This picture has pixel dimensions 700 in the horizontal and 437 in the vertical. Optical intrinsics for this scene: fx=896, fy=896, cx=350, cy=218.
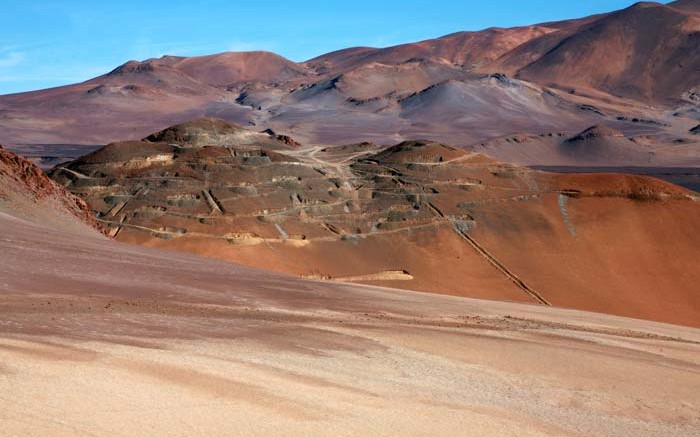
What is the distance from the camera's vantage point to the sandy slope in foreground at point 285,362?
286 inches

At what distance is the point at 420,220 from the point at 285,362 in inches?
1004

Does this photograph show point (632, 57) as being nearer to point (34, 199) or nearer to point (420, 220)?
point (420, 220)

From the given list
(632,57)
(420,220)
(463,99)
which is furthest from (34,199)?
(632,57)

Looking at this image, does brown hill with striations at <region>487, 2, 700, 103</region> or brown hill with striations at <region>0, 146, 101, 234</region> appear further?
brown hill with striations at <region>487, 2, 700, 103</region>

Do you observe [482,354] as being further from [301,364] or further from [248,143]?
[248,143]

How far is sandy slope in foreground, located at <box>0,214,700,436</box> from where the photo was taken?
23.8 ft

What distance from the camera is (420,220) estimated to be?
115 ft

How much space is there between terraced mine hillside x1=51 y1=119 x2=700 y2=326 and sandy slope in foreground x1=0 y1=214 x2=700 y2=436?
1364 centimetres

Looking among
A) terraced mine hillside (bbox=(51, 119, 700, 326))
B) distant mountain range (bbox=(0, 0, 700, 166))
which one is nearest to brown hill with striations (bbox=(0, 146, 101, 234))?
terraced mine hillside (bbox=(51, 119, 700, 326))

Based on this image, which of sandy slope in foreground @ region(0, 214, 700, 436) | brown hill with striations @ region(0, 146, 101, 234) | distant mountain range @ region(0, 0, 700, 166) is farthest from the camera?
distant mountain range @ region(0, 0, 700, 166)

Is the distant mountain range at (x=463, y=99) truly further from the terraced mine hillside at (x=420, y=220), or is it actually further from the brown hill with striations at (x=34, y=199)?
the brown hill with striations at (x=34, y=199)

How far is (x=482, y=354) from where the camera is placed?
38.2ft

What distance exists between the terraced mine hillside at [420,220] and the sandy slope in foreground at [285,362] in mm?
13642

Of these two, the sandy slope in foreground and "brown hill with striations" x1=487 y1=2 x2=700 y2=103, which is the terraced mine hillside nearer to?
the sandy slope in foreground
